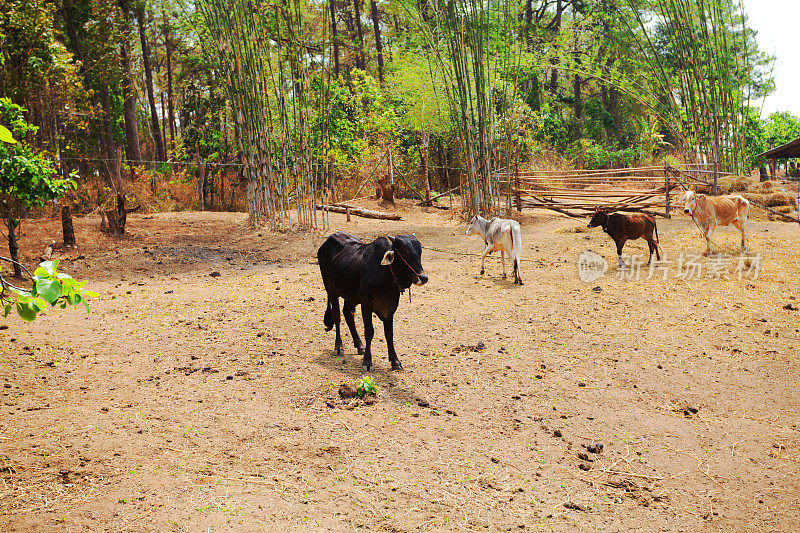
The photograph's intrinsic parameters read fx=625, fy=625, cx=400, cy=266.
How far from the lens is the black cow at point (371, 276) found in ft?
15.1

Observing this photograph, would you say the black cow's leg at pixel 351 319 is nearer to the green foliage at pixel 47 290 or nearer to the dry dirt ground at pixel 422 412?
the dry dirt ground at pixel 422 412

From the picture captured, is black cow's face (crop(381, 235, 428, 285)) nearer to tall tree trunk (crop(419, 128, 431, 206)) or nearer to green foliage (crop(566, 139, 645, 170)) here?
tall tree trunk (crop(419, 128, 431, 206))

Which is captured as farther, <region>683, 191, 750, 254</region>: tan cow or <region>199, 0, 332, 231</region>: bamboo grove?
<region>199, 0, 332, 231</region>: bamboo grove

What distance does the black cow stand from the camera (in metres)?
4.60

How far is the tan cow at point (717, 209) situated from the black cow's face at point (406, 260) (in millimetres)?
5791

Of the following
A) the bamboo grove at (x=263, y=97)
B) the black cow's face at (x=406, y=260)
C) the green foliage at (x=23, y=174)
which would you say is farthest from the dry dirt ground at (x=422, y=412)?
the bamboo grove at (x=263, y=97)

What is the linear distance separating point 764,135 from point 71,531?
26.6m

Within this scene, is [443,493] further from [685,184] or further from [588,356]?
[685,184]

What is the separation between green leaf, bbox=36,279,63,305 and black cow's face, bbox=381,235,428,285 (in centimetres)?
280

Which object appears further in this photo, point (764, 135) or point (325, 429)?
point (764, 135)

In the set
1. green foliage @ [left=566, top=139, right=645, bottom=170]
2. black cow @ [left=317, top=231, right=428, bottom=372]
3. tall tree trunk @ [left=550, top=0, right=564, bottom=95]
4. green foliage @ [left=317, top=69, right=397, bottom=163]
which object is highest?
tall tree trunk @ [left=550, top=0, right=564, bottom=95]

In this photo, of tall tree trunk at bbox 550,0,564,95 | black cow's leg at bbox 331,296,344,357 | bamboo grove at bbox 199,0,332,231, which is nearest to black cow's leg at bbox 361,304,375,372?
black cow's leg at bbox 331,296,344,357

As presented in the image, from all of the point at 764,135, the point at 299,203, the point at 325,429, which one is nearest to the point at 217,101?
the point at 299,203

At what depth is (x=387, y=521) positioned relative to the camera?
3.02 meters
